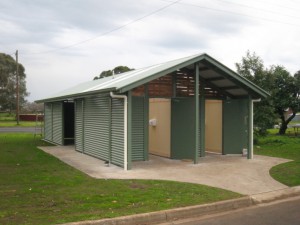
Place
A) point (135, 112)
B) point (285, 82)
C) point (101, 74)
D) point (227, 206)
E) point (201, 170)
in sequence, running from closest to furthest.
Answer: point (227, 206) → point (201, 170) → point (135, 112) → point (285, 82) → point (101, 74)

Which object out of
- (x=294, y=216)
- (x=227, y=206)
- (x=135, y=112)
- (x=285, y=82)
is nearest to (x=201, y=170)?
(x=135, y=112)

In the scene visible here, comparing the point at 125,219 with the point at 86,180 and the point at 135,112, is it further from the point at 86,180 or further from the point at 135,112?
the point at 135,112

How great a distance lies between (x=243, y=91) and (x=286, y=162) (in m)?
3.15

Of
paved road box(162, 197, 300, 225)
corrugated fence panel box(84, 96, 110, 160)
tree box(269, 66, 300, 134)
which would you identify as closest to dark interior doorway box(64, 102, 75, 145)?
corrugated fence panel box(84, 96, 110, 160)

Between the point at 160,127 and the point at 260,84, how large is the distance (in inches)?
300

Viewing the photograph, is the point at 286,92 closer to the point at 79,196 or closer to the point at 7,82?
the point at 79,196

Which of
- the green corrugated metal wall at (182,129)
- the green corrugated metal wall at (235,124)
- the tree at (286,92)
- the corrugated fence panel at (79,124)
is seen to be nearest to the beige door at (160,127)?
the green corrugated metal wall at (182,129)

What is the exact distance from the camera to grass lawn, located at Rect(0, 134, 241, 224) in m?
6.33

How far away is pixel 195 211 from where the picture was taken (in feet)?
22.5

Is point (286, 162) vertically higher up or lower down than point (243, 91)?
lower down

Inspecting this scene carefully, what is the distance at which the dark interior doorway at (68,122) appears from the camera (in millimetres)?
19328

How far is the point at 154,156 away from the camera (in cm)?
1447

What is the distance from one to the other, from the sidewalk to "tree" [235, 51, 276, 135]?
428 inches

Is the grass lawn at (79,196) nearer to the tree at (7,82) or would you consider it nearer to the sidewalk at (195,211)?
the sidewalk at (195,211)
